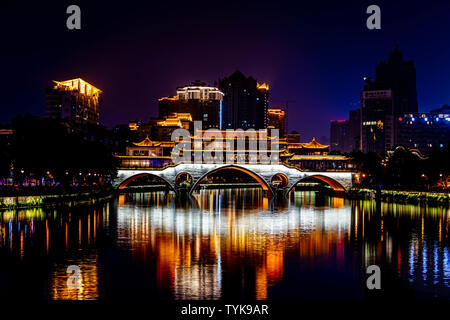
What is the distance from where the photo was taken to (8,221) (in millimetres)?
33656

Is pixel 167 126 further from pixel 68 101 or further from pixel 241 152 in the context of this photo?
pixel 241 152

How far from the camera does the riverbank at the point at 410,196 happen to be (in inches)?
1966

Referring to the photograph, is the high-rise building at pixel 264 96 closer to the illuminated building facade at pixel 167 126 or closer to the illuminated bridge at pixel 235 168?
the illuminated building facade at pixel 167 126

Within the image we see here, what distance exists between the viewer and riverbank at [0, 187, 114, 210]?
39.9m

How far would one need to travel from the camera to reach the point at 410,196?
53.6 meters

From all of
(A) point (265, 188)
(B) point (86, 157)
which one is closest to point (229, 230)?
(B) point (86, 157)

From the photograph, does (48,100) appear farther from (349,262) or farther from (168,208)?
(349,262)

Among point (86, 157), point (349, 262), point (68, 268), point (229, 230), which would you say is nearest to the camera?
point (68, 268)

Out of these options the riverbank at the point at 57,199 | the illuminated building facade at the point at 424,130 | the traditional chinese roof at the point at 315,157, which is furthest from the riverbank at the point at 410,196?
the illuminated building facade at the point at 424,130

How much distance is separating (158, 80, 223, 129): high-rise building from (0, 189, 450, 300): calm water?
110540mm

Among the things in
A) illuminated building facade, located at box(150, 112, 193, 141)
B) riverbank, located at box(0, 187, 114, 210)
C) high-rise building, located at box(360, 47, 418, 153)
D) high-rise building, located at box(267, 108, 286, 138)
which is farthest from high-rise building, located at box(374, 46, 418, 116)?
riverbank, located at box(0, 187, 114, 210)

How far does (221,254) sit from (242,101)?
13999cm
